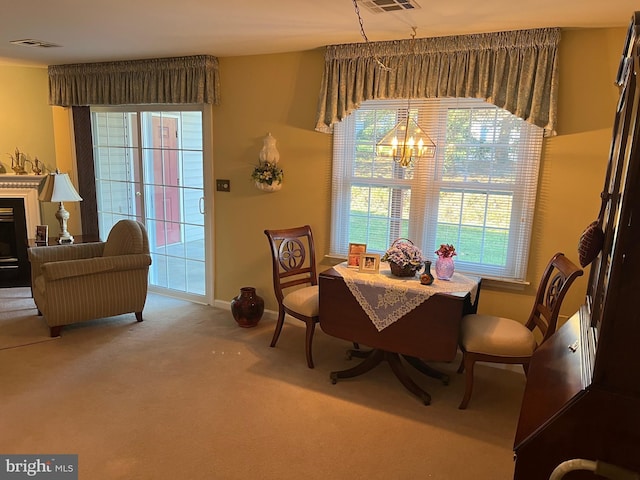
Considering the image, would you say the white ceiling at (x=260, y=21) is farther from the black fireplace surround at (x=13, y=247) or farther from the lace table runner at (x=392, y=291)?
the black fireplace surround at (x=13, y=247)

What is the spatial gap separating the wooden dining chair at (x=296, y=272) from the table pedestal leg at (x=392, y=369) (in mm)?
284

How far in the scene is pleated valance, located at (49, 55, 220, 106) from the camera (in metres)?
3.89

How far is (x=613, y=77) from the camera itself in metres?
2.70

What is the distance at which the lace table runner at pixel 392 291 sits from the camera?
8.69 ft

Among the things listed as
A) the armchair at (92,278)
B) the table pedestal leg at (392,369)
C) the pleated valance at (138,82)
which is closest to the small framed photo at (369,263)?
the table pedestal leg at (392,369)

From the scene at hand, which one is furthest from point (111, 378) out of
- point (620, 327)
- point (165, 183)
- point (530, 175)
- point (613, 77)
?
point (613, 77)

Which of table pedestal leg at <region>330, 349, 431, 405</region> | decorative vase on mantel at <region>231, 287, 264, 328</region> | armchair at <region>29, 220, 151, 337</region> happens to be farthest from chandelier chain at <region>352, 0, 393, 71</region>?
armchair at <region>29, 220, 151, 337</region>

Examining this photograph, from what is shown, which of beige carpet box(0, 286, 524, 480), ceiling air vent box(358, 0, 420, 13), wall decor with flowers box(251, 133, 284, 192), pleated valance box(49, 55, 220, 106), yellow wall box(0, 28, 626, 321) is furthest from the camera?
pleated valance box(49, 55, 220, 106)

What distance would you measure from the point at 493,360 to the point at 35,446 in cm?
245

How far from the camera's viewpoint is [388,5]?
241 cm

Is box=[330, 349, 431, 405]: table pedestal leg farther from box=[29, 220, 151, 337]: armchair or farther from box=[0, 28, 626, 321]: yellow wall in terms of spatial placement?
box=[29, 220, 151, 337]: armchair

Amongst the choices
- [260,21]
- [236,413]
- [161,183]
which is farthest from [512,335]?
[161,183]

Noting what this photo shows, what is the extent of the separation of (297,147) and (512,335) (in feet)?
7.02

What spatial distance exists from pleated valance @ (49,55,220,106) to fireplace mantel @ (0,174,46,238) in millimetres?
831
